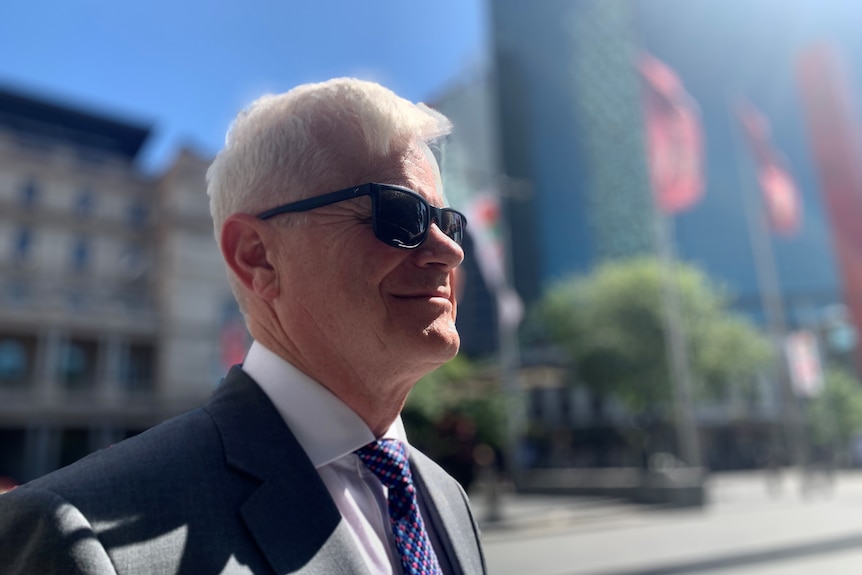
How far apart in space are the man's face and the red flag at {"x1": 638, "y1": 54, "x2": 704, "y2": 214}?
16063mm

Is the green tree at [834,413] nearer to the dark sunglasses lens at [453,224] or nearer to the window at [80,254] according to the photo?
the window at [80,254]

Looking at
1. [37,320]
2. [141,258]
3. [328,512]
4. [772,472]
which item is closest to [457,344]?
[328,512]

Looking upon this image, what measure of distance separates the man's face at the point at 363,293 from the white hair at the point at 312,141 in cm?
5

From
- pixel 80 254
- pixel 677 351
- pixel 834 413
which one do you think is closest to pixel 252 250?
pixel 677 351

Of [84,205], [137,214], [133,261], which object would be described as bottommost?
[133,261]

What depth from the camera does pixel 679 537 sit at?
41.8 ft

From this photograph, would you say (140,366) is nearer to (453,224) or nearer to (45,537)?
(453,224)

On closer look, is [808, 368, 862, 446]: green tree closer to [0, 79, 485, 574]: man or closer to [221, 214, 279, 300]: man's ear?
[0, 79, 485, 574]: man

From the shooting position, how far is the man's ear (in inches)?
52.3

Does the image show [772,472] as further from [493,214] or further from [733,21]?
[733,21]

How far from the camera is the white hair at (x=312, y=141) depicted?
4.26 feet

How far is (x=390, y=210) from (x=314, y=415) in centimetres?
47

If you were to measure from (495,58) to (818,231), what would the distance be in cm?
4055

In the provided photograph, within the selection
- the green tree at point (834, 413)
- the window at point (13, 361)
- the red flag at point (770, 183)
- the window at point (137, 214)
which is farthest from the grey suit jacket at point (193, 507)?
the green tree at point (834, 413)
